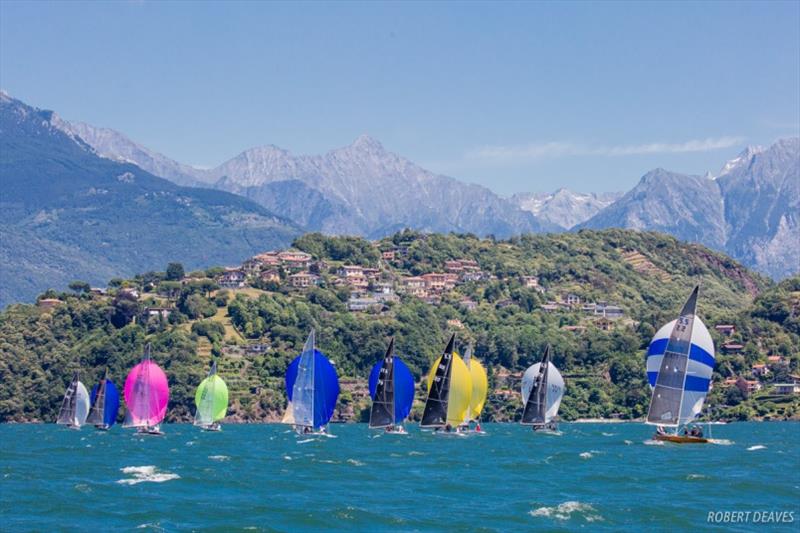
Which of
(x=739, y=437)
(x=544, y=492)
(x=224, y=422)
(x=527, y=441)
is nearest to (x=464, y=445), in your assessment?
(x=527, y=441)

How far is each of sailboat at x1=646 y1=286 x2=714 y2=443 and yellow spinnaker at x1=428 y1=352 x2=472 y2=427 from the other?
21724mm

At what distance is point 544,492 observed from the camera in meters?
81.1

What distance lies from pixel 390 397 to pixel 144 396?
1109 inches


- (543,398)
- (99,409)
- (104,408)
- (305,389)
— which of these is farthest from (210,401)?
(543,398)

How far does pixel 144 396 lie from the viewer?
14300cm

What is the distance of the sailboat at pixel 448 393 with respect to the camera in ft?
417

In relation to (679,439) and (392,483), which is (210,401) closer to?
(679,439)

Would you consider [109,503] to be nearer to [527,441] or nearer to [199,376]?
[527,441]

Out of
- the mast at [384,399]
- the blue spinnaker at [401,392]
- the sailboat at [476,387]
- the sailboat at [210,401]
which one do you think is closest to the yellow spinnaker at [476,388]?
the sailboat at [476,387]

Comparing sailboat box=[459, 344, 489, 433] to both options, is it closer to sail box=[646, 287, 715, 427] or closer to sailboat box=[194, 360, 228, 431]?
sailboat box=[194, 360, 228, 431]

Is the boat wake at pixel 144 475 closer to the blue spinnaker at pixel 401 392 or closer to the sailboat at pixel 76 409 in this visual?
the blue spinnaker at pixel 401 392

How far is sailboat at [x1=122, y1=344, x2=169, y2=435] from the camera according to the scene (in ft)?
468

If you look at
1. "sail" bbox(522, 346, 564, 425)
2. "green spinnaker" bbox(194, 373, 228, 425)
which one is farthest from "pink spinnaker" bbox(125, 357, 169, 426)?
"sail" bbox(522, 346, 564, 425)

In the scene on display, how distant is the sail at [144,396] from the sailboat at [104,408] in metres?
16.2
